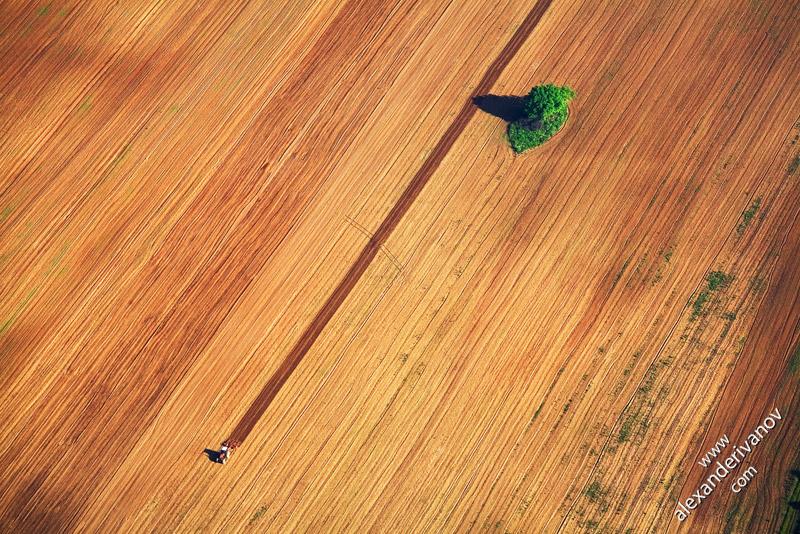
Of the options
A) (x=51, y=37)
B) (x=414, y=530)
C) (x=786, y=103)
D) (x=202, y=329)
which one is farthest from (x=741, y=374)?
(x=51, y=37)

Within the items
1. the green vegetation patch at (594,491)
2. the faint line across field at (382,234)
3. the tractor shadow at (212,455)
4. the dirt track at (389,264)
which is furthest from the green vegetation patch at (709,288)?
the tractor shadow at (212,455)

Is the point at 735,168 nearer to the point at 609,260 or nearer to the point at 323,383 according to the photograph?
the point at 609,260

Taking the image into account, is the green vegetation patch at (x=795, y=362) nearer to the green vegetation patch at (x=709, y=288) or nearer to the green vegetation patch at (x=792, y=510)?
the green vegetation patch at (x=709, y=288)

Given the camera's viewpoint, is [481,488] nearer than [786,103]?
Yes

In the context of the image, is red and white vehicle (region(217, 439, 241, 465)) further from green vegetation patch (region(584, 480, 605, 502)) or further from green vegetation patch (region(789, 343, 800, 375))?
green vegetation patch (region(789, 343, 800, 375))

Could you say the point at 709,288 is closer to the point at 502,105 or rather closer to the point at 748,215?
the point at 748,215
